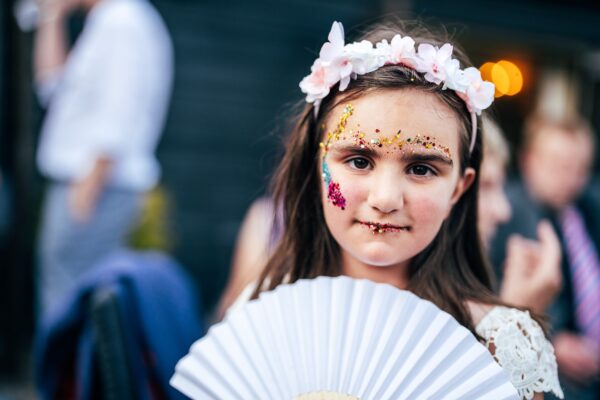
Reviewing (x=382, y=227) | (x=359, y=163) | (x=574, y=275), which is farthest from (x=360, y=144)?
(x=574, y=275)

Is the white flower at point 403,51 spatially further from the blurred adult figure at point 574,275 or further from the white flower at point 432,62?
the blurred adult figure at point 574,275

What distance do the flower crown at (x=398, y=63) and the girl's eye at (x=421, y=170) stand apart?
165 mm

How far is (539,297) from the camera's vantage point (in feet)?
6.75

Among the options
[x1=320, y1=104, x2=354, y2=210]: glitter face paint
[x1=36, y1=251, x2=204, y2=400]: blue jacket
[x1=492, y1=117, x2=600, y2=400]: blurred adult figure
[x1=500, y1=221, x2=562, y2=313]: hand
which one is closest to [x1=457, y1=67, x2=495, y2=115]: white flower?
[x1=320, y1=104, x2=354, y2=210]: glitter face paint

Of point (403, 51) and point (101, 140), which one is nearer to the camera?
point (403, 51)

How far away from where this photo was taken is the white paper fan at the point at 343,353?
4.39 feet

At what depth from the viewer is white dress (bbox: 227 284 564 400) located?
1431 millimetres

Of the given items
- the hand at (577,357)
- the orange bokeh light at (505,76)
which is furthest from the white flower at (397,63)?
the orange bokeh light at (505,76)

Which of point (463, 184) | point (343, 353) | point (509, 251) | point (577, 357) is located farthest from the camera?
point (577, 357)

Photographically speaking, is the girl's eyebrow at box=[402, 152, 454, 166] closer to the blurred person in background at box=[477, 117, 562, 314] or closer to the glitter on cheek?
the glitter on cheek

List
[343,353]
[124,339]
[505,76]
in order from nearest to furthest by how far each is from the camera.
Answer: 1. [343,353]
2. [124,339]
3. [505,76]

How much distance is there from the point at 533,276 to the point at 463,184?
2.23 ft

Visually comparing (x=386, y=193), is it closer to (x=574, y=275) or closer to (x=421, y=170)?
(x=421, y=170)

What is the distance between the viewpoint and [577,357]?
9.66ft
